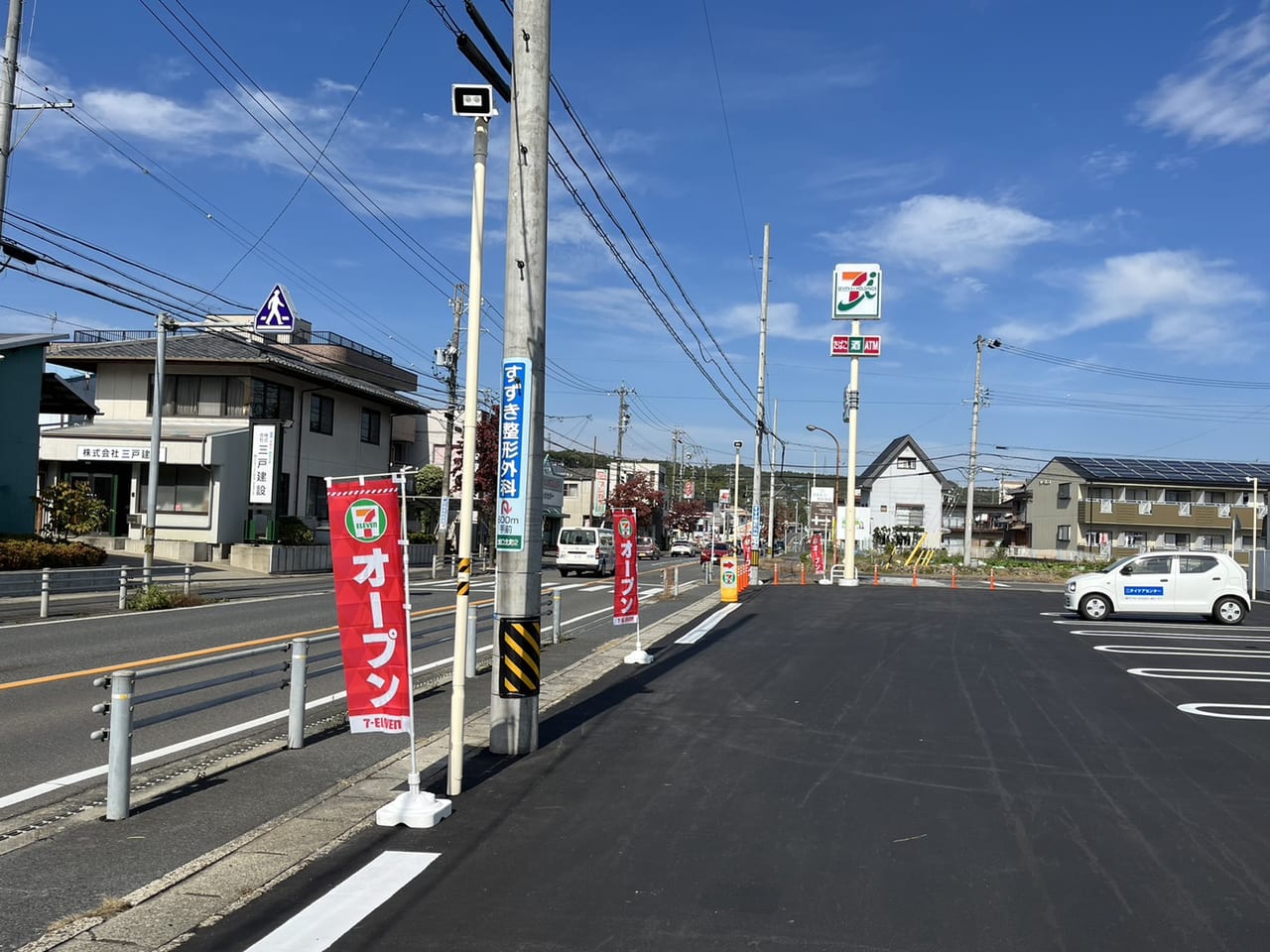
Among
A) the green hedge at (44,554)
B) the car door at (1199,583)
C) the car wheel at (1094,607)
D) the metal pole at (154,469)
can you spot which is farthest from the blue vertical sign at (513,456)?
the green hedge at (44,554)

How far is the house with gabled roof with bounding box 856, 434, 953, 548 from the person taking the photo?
248 ft

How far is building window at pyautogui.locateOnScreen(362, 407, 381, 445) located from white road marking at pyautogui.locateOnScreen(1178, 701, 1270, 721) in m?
38.2

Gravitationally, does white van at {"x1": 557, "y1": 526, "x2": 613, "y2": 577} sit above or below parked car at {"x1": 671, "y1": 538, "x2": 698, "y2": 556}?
above

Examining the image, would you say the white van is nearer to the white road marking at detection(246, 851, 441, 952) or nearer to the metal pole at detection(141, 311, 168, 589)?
the metal pole at detection(141, 311, 168, 589)

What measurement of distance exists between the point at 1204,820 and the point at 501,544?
17.5 feet

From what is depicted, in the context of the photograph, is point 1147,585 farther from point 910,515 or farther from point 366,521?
point 910,515

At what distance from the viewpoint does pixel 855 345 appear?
35.4 meters

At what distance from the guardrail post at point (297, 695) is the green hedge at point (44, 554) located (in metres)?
17.9

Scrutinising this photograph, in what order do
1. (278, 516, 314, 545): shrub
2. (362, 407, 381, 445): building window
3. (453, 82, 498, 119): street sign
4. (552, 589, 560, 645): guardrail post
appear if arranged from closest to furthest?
1. (453, 82, 498, 119): street sign
2. (552, 589, 560, 645): guardrail post
3. (278, 516, 314, 545): shrub
4. (362, 407, 381, 445): building window

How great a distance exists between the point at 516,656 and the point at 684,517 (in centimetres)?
8709

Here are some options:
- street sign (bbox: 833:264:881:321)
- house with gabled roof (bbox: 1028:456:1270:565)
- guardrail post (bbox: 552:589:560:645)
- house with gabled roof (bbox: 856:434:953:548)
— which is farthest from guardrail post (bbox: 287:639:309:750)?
house with gabled roof (bbox: 856:434:953:548)

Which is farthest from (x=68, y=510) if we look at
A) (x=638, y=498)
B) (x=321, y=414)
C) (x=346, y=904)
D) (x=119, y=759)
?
(x=638, y=498)

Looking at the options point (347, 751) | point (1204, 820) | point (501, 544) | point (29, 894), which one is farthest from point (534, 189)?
point (1204, 820)

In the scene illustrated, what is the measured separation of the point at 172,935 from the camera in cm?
431
